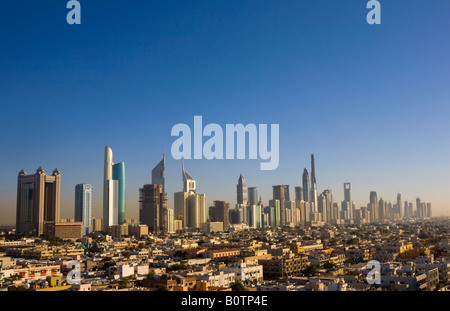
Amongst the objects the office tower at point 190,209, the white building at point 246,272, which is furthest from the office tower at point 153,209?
the white building at point 246,272

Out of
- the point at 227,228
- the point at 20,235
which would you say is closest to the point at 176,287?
the point at 20,235

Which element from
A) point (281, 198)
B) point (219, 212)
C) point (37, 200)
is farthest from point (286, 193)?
point (37, 200)

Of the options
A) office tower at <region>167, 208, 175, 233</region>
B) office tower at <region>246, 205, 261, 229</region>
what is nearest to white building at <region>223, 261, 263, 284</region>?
office tower at <region>167, 208, 175, 233</region>

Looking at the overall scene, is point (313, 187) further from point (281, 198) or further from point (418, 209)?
point (418, 209)

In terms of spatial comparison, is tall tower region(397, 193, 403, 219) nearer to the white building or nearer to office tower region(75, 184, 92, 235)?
office tower region(75, 184, 92, 235)

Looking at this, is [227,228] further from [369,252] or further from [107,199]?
[369,252]
